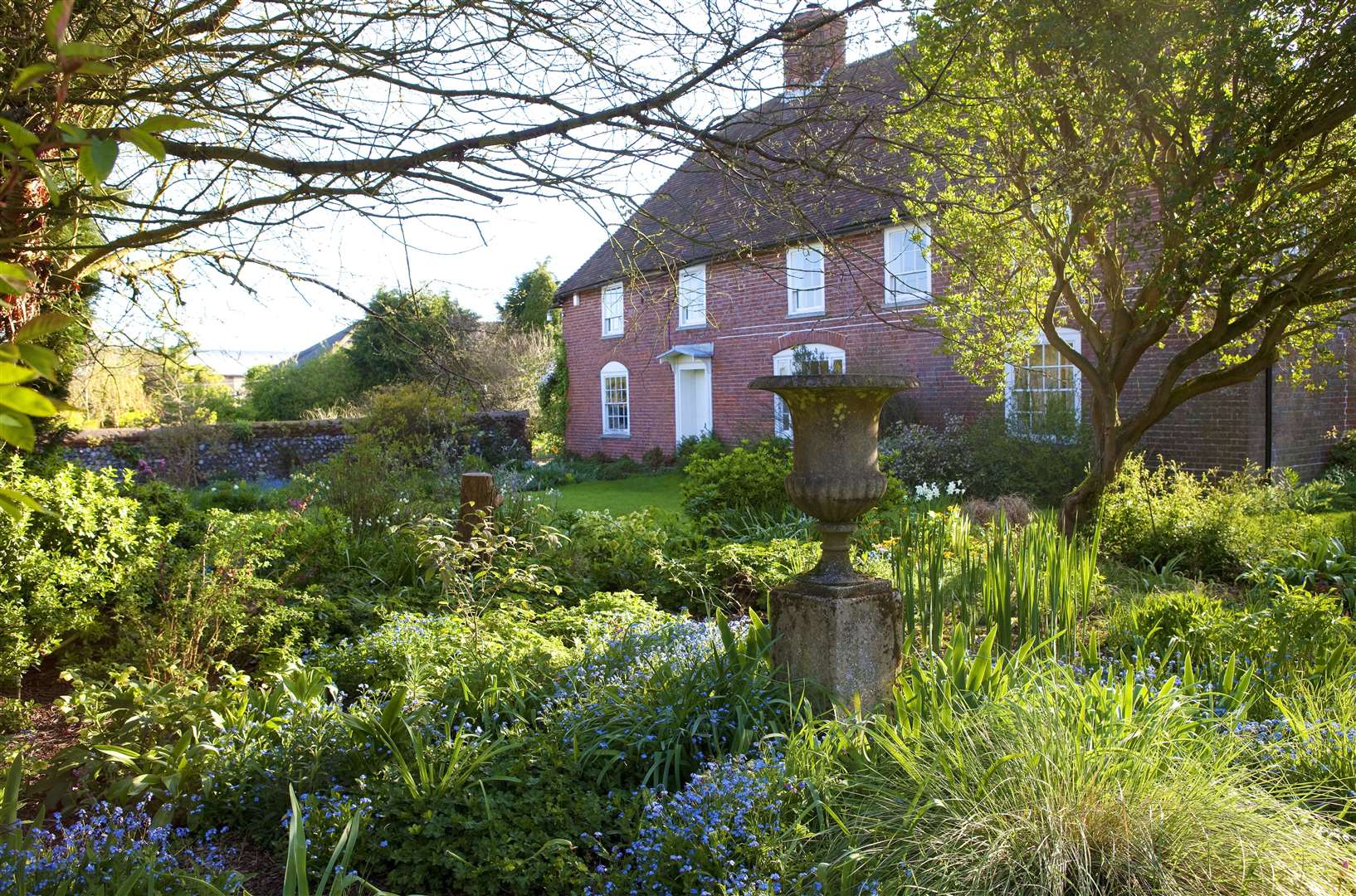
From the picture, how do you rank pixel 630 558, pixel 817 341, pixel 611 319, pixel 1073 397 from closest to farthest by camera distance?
pixel 630 558 < pixel 1073 397 < pixel 817 341 < pixel 611 319

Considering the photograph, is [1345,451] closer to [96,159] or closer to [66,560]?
[66,560]

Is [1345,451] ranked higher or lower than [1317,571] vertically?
higher

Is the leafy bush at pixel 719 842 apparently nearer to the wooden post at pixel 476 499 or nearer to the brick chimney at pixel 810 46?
the brick chimney at pixel 810 46

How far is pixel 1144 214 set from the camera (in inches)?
270

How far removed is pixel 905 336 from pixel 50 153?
11868 mm

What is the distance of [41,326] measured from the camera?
1.21 meters

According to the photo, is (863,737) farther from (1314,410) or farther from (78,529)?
(1314,410)

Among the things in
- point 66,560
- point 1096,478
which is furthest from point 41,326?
point 1096,478

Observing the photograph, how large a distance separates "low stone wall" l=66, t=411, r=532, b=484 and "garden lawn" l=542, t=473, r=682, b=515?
6.55ft

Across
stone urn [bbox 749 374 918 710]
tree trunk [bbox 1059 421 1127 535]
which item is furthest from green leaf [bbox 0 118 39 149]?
tree trunk [bbox 1059 421 1127 535]

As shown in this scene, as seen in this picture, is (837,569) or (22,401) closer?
(22,401)

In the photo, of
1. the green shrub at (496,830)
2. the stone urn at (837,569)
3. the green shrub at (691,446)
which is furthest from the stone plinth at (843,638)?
the green shrub at (691,446)

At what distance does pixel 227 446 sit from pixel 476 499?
11.9 meters

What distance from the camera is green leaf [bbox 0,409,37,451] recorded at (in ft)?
3.48
